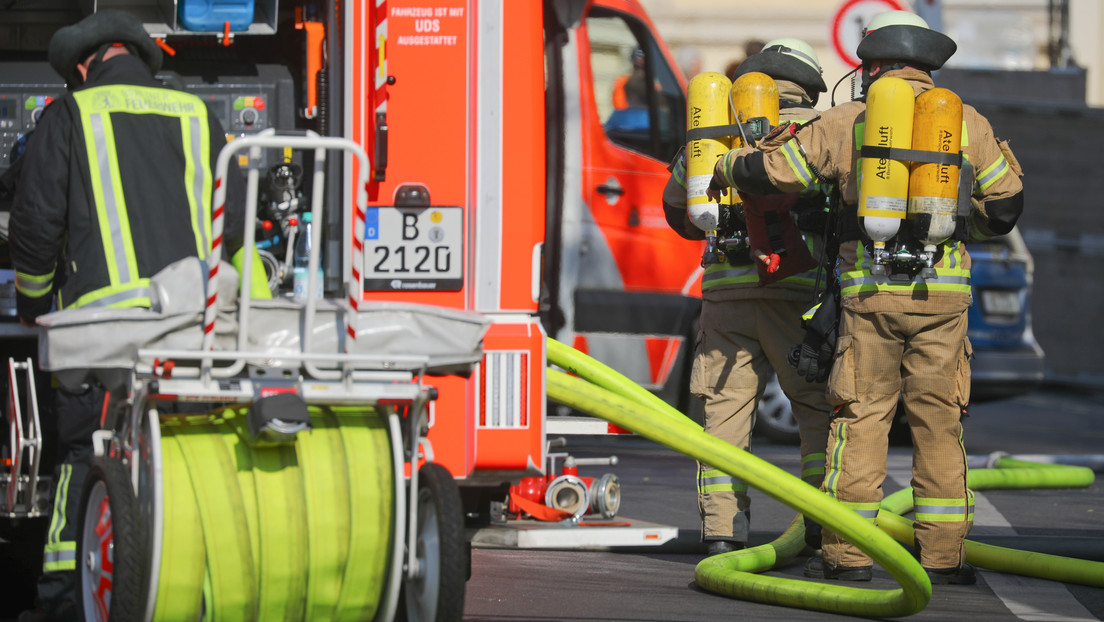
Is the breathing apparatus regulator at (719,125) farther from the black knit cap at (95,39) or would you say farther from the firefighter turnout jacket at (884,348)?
the black knit cap at (95,39)

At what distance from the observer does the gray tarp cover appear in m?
3.55

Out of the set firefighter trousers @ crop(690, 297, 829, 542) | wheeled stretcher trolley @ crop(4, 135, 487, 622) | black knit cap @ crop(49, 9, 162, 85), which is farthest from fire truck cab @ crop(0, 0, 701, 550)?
firefighter trousers @ crop(690, 297, 829, 542)

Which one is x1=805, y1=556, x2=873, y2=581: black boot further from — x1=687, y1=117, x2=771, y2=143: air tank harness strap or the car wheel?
the car wheel

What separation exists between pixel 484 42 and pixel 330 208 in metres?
0.84

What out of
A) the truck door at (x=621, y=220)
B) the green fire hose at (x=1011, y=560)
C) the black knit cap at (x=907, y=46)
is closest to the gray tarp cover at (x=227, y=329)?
the black knit cap at (x=907, y=46)

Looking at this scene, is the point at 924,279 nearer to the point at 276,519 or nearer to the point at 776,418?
the point at 276,519

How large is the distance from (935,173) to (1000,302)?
19.8ft

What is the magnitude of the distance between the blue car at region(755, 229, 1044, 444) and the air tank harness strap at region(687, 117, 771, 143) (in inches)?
216

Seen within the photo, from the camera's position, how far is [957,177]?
5.06 meters

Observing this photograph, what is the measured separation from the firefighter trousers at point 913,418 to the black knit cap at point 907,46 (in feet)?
2.97

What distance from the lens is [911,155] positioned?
4.99 meters

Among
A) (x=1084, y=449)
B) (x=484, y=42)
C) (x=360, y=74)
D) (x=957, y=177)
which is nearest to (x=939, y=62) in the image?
(x=957, y=177)

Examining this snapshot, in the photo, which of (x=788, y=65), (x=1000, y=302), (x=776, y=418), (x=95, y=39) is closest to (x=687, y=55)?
(x=1000, y=302)

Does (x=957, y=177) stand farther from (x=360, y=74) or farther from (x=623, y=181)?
(x=623, y=181)
